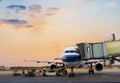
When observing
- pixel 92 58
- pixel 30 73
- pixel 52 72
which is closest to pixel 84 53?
pixel 92 58

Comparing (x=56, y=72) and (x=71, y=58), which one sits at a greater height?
(x=71, y=58)

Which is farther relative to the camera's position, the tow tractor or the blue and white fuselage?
the tow tractor

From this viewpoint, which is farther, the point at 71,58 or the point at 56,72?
the point at 56,72

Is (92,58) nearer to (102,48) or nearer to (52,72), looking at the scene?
(102,48)

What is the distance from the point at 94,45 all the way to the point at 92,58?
2.66 m

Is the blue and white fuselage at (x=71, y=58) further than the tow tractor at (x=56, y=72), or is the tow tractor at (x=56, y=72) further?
the tow tractor at (x=56, y=72)

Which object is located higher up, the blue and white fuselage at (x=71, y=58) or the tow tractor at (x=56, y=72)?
the blue and white fuselage at (x=71, y=58)

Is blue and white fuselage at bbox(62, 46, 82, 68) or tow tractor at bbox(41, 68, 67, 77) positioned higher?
blue and white fuselage at bbox(62, 46, 82, 68)

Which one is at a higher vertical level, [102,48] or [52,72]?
[102,48]

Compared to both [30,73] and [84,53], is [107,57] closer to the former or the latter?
[84,53]

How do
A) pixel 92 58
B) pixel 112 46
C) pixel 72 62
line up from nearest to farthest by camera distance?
pixel 72 62
pixel 112 46
pixel 92 58

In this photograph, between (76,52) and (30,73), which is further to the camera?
(30,73)

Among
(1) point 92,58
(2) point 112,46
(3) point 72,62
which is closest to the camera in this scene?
Result: (3) point 72,62

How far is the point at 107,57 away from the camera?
65688 mm
